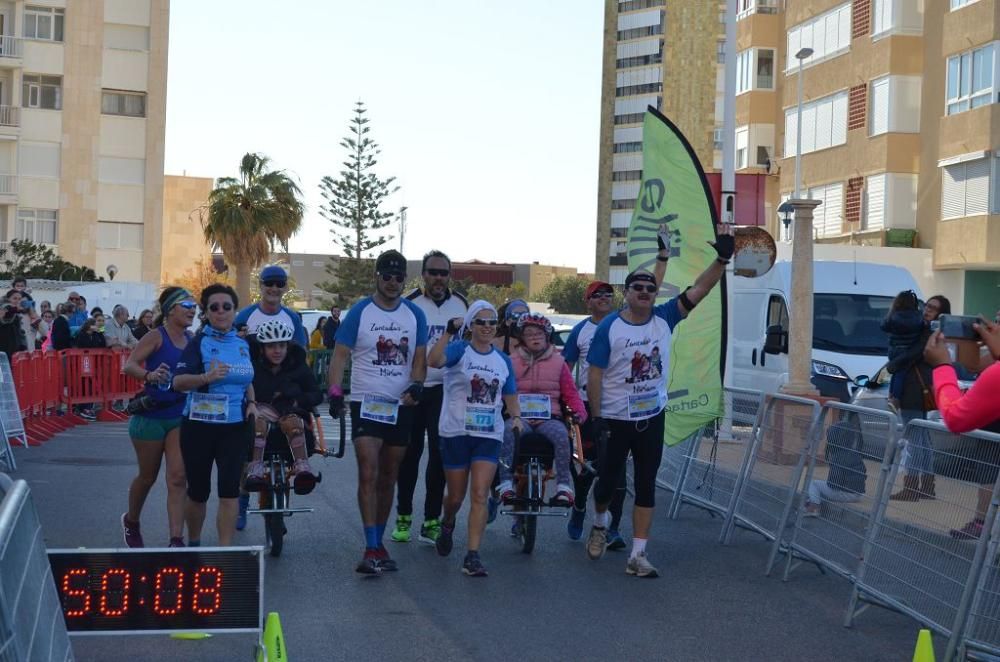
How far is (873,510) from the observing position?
9023mm

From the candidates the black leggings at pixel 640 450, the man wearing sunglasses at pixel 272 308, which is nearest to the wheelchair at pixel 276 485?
the man wearing sunglasses at pixel 272 308

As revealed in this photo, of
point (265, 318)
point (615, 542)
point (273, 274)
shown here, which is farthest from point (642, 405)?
point (273, 274)

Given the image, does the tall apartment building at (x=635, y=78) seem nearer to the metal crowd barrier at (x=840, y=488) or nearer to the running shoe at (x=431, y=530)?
the running shoe at (x=431, y=530)

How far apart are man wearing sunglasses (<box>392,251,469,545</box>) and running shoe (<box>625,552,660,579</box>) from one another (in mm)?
1772

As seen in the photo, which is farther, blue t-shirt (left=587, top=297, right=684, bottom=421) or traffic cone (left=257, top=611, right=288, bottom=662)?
blue t-shirt (left=587, top=297, right=684, bottom=421)

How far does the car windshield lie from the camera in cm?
Result: 2298

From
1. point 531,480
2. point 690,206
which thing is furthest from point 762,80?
point 531,480

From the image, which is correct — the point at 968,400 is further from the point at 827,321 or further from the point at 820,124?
the point at 820,124

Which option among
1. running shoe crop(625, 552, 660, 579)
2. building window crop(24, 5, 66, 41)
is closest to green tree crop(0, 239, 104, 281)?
building window crop(24, 5, 66, 41)

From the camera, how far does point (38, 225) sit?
65062 millimetres

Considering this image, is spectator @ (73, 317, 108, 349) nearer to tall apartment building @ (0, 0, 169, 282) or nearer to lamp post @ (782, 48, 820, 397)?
lamp post @ (782, 48, 820, 397)

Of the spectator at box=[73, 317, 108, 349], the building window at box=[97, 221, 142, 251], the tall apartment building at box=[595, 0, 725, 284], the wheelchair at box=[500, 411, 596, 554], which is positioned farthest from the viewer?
the tall apartment building at box=[595, 0, 725, 284]

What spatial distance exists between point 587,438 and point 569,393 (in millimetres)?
916

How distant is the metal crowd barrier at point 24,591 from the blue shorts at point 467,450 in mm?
5395
